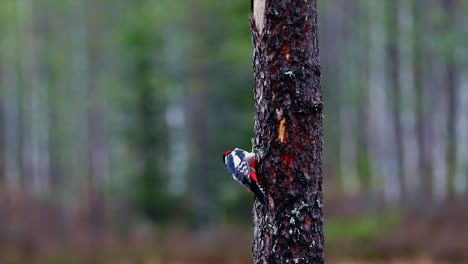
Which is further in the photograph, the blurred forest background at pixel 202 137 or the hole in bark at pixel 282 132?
the blurred forest background at pixel 202 137

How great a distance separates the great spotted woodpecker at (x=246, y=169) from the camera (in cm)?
405

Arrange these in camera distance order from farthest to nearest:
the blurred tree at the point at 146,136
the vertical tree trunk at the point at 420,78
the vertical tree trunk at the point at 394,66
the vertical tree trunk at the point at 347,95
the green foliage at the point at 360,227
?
the vertical tree trunk at the point at 347,95 < the vertical tree trunk at the point at 394,66 < the vertical tree trunk at the point at 420,78 < the blurred tree at the point at 146,136 < the green foliage at the point at 360,227

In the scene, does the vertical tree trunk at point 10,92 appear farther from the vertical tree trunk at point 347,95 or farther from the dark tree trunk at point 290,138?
the dark tree trunk at point 290,138

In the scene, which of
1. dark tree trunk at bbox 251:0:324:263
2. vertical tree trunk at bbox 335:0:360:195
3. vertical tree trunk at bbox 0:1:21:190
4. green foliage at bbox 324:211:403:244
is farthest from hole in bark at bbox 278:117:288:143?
vertical tree trunk at bbox 0:1:21:190

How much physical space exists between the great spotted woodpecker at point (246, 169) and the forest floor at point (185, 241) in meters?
8.66

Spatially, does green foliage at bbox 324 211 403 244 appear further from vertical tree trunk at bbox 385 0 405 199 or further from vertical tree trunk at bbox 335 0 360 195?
vertical tree trunk at bbox 335 0 360 195

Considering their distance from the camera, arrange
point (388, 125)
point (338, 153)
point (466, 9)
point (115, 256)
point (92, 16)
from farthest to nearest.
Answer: point (338, 153) < point (92, 16) < point (388, 125) < point (466, 9) < point (115, 256)

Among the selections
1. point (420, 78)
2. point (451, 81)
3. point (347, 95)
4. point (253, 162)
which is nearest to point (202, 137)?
point (253, 162)

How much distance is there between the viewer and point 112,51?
100.0ft

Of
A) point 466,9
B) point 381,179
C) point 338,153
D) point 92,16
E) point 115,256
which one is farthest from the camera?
point 338,153

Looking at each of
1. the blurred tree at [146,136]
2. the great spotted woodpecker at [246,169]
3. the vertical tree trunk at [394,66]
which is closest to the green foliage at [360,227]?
the vertical tree trunk at [394,66]

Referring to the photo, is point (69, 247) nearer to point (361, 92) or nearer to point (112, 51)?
point (112, 51)

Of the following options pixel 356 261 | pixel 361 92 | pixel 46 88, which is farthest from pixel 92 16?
pixel 356 261

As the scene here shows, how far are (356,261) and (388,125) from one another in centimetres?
997
